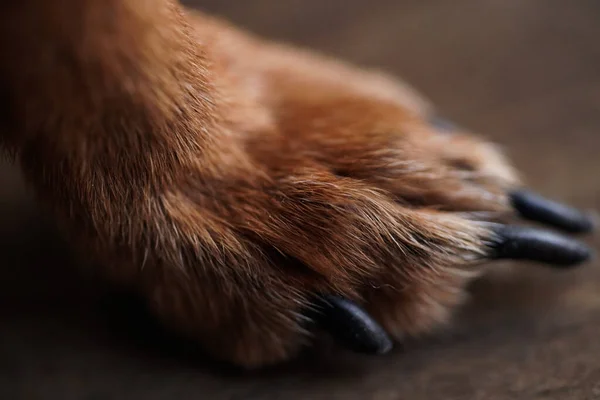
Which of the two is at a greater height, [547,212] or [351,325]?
[547,212]

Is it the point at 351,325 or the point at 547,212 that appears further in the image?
the point at 547,212

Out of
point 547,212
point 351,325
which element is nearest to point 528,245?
point 547,212

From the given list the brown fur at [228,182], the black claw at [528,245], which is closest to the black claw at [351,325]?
the brown fur at [228,182]

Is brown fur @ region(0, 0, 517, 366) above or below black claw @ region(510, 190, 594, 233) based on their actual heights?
below

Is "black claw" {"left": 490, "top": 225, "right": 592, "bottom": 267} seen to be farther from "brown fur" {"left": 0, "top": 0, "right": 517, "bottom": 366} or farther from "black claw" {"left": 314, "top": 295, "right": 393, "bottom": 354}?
"black claw" {"left": 314, "top": 295, "right": 393, "bottom": 354}

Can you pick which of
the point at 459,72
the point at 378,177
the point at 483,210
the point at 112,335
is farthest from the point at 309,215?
the point at 459,72

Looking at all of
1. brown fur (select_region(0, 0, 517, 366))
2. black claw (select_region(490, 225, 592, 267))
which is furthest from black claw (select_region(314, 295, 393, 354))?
black claw (select_region(490, 225, 592, 267))

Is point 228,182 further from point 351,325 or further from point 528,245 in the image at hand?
point 528,245

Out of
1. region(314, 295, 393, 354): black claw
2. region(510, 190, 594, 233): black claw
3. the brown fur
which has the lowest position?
region(314, 295, 393, 354): black claw
